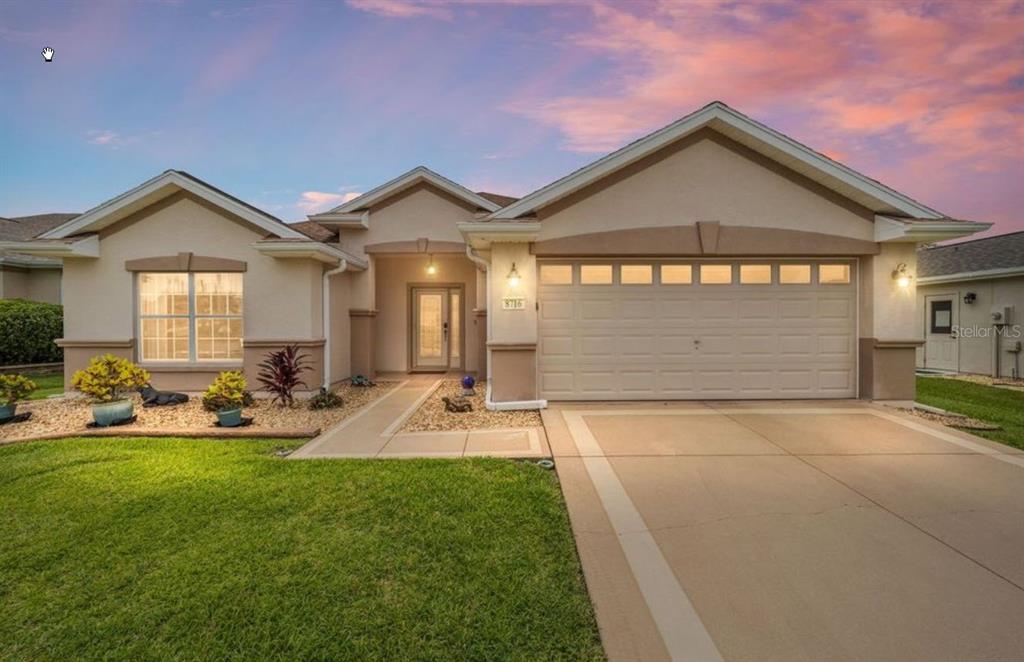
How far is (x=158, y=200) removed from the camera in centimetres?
952

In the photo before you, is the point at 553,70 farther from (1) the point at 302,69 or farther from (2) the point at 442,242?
(1) the point at 302,69

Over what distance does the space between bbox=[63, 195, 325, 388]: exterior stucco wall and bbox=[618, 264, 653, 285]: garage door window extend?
6.45 metres

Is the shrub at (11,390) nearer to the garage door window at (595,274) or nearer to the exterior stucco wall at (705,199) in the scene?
the exterior stucco wall at (705,199)

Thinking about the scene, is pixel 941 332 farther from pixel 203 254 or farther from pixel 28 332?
pixel 28 332

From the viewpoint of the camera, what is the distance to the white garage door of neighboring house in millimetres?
8312

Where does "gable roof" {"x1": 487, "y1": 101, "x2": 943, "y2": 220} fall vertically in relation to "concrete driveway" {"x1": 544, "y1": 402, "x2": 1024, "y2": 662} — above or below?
above

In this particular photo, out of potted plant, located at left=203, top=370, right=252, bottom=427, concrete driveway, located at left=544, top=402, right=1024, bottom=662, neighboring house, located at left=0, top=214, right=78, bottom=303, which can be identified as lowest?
concrete driveway, located at left=544, top=402, right=1024, bottom=662

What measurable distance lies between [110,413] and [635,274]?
29.5 ft

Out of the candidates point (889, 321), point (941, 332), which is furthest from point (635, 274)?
point (941, 332)

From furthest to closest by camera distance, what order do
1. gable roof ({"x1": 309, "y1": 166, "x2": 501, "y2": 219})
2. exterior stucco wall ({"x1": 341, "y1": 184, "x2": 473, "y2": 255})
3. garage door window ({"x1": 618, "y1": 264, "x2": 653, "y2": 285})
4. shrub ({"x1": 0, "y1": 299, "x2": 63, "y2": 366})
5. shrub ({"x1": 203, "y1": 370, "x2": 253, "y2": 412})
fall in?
shrub ({"x1": 0, "y1": 299, "x2": 63, "y2": 366}) → exterior stucco wall ({"x1": 341, "y1": 184, "x2": 473, "y2": 255}) → gable roof ({"x1": 309, "y1": 166, "x2": 501, "y2": 219}) → garage door window ({"x1": 618, "y1": 264, "x2": 653, "y2": 285}) → shrub ({"x1": 203, "y1": 370, "x2": 253, "y2": 412})

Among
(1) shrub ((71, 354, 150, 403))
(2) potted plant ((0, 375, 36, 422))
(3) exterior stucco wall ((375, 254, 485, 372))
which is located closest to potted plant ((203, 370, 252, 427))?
(1) shrub ((71, 354, 150, 403))

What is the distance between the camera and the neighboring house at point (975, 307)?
43.1 ft

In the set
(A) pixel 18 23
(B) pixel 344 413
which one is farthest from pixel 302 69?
(B) pixel 344 413

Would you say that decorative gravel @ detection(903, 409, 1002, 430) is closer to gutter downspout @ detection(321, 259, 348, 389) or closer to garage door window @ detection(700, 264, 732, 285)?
garage door window @ detection(700, 264, 732, 285)
